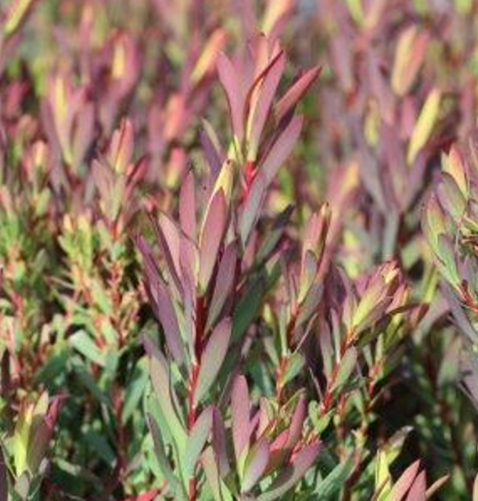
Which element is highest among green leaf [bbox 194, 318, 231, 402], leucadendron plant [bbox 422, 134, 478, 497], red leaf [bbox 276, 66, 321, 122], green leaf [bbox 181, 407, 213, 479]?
red leaf [bbox 276, 66, 321, 122]

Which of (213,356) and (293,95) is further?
(293,95)

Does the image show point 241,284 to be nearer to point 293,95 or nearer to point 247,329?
point 247,329

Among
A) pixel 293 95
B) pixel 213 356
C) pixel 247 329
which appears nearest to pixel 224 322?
pixel 213 356

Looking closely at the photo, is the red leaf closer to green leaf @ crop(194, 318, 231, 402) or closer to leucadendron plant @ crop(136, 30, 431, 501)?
leucadendron plant @ crop(136, 30, 431, 501)

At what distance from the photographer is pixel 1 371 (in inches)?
45.4

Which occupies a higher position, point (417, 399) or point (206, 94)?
point (206, 94)

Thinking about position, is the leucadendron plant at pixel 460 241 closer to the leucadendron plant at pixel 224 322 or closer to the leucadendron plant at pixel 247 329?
the leucadendron plant at pixel 247 329

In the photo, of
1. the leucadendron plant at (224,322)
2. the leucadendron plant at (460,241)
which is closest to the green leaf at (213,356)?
the leucadendron plant at (224,322)

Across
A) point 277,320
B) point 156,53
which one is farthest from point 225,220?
point 156,53

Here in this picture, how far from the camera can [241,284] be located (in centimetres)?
116

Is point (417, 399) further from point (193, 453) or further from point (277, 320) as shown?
point (193, 453)

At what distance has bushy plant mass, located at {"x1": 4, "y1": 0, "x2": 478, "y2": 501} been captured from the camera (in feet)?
3.43

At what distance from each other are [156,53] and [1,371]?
1.46m

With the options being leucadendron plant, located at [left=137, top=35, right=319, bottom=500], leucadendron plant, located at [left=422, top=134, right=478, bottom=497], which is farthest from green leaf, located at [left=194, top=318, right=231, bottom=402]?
leucadendron plant, located at [left=422, top=134, right=478, bottom=497]
